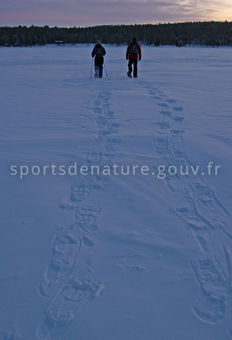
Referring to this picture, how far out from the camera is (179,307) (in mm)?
2611

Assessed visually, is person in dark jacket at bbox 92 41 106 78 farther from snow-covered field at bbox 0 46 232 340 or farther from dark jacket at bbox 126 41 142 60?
snow-covered field at bbox 0 46 232 340

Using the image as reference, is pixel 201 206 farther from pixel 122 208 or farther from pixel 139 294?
pixel 139 294

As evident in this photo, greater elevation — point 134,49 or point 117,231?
point 134,49

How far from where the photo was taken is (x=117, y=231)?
11.7ft

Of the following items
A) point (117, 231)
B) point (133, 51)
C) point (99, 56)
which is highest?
point (133, 51)

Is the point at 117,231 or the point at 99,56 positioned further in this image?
the point at 99,56

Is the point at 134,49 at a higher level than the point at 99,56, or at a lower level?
higher

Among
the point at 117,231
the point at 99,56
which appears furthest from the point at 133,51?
the point at 117,231

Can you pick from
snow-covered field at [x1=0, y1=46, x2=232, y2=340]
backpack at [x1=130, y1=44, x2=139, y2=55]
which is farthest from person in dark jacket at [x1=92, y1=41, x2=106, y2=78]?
snow-covered field at [x1=0, y1=46, x2=232, y2=340]

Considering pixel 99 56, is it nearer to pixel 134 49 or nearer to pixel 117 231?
pixel 134 49

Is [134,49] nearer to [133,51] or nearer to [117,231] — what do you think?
[133,51]

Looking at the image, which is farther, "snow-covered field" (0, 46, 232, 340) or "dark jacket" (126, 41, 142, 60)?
"dark jacket" (126, 41, 142, 60)

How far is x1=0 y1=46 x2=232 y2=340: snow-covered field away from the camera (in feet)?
8.23

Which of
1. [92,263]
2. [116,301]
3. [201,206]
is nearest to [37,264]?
[92,263]
